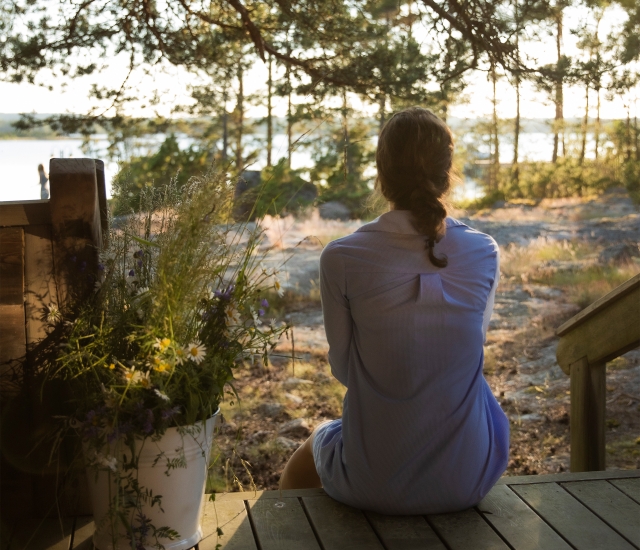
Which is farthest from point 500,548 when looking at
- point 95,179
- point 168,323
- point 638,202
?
point 638,202

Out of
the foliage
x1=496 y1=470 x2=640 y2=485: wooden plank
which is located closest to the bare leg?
x1=496 y1=470 x2=640 y2=485: wooden plank

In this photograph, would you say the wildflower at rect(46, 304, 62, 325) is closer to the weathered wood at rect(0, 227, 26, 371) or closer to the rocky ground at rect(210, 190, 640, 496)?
the weathered wood at rect(0, 227, 26, 371)

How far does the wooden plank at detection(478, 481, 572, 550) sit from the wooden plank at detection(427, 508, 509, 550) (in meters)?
0.03

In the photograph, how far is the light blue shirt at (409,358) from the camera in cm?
176

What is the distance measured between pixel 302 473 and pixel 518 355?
3.81m

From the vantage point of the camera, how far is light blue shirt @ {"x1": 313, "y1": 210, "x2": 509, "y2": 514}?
5.78 ft

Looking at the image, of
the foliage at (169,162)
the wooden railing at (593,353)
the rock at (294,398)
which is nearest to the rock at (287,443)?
the rock at (294,398)

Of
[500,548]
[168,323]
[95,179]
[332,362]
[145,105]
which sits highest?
[145,105]

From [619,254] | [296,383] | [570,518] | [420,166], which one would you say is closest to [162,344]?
[420,166]

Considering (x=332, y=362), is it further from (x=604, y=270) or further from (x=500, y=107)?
(x=500, y=107)

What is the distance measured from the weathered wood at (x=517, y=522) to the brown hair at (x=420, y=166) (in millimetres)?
700

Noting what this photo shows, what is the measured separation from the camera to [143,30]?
4664 mm

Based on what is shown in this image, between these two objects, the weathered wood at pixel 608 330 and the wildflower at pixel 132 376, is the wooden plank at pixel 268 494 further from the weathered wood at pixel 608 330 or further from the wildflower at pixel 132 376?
the weathered wood at pixel 608 330

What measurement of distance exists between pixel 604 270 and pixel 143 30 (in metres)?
5.00
